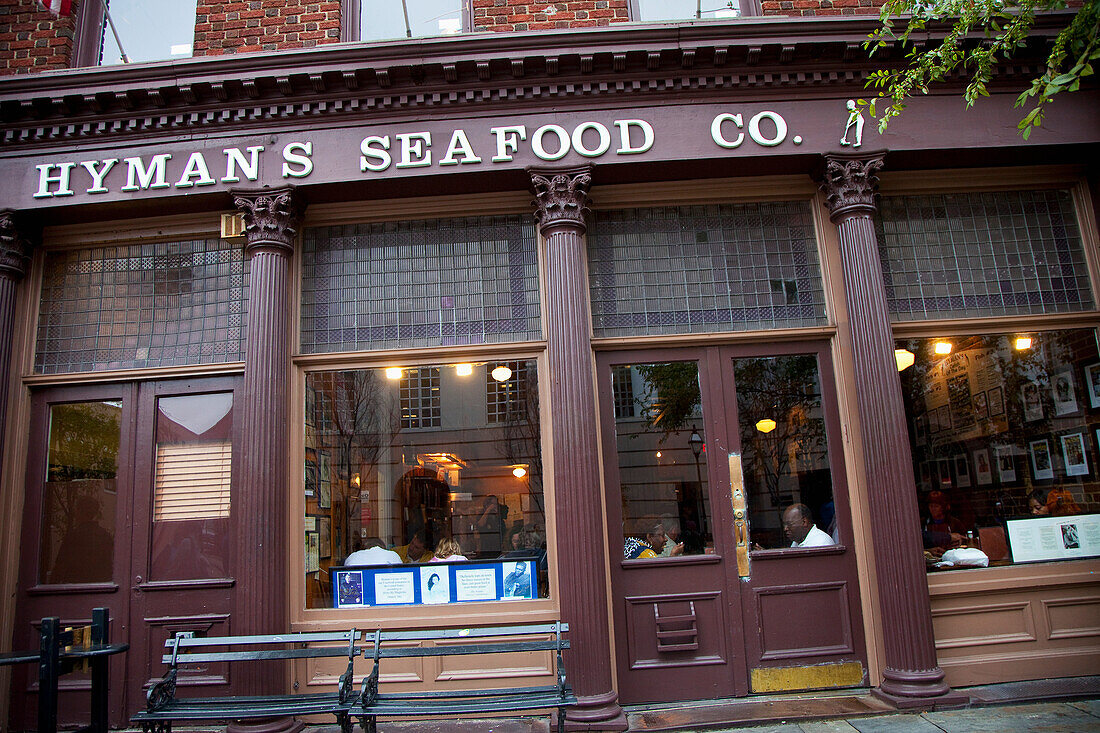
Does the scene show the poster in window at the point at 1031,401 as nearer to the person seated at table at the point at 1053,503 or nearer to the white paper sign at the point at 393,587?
the person seated at table at the point at 1053,503

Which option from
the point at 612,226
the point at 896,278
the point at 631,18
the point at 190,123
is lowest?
the point at 896,278

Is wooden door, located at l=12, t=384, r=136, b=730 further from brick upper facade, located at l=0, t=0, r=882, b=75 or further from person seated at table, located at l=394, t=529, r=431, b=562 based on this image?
brick upper facade, located at l=0, t=0, r=882, b=75

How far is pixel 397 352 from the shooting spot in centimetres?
664

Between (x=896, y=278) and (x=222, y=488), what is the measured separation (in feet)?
21.5

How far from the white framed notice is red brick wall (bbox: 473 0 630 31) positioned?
20.0 ft

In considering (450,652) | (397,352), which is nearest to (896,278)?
(397,352)

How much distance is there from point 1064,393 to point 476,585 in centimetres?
580

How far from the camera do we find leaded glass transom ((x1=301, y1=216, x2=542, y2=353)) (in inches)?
265

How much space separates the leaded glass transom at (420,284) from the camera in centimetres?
674

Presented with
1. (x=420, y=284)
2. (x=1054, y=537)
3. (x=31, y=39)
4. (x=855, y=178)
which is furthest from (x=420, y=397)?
(x=1054, y=537)

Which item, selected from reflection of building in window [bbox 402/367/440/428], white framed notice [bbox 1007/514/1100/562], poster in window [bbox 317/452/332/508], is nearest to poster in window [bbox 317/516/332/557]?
poster in window [bbox 317/452/332/508]

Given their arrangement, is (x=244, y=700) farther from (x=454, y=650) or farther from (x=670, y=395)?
(x=670, y=395)

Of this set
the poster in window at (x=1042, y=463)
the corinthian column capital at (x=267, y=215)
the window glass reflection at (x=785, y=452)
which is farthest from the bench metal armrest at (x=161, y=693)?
the poster in window at (x=1042, y=463)

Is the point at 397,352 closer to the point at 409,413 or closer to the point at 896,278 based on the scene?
the point at 409,413
